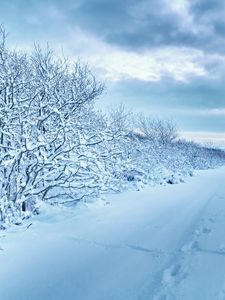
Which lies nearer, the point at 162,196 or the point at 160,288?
the point at 160,288

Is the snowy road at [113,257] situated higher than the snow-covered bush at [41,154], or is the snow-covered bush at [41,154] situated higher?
the snow-covered bush at [41,154]

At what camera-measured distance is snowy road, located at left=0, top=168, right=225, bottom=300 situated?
3.73 m

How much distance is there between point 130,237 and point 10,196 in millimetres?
3053

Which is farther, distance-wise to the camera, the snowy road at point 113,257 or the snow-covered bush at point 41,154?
the snow-covered bush at point 41,154

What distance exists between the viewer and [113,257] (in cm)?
476

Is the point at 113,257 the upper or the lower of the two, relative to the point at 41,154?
lower

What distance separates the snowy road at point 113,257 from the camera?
3.73 metres

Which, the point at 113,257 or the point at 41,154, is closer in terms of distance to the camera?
the point at 113,257

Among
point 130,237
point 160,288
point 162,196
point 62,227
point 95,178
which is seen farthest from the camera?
point 162,196

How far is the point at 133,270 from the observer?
4.26m

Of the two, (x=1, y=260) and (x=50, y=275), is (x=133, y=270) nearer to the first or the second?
(x=50, y=275)

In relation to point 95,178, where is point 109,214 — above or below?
below

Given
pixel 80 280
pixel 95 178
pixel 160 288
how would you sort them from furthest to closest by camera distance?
1. pixel 95 178
2. pixel 80 280
3. pixel 160 288

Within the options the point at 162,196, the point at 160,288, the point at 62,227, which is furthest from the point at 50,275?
the point at 162,196
